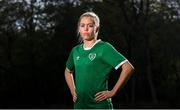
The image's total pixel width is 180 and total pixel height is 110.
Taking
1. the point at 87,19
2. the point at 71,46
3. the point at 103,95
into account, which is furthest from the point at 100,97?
the point at 71,46

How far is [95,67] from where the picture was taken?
2600 millimetres

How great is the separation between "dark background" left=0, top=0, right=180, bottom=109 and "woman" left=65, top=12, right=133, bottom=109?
3078cm

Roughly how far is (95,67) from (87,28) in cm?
22

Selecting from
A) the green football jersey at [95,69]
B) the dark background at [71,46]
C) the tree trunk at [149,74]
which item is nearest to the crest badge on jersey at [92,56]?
the green football jersey at [95,69]

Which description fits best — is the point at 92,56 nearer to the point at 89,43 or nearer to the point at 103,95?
the point at 89,43

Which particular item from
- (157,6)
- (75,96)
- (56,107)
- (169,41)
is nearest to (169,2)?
(157,6)

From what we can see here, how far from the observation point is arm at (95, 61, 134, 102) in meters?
2.54

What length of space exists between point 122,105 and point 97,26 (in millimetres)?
30897

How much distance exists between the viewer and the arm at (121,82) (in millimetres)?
2543

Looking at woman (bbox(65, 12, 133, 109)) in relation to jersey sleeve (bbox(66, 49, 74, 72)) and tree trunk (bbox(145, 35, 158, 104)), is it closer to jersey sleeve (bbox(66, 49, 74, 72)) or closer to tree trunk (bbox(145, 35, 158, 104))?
jersey sleeve (bbox(66, 49, 74, 72))

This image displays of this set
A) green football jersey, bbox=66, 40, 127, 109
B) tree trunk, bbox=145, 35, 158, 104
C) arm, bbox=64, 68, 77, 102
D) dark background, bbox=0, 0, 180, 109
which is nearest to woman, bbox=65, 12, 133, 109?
green football jersey, bbox=66, 40, 127, 109

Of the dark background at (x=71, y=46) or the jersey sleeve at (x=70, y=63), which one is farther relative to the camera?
the dark background at (x=71, y=46)

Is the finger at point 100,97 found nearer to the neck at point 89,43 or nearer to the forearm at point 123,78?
the forearm at point 123,78

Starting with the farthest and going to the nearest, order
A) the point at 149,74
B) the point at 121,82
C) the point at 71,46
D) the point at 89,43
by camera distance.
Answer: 1. the point at 71,46
2. the point at 149,74
3. the point at 89,43
4. the point at 121,82
